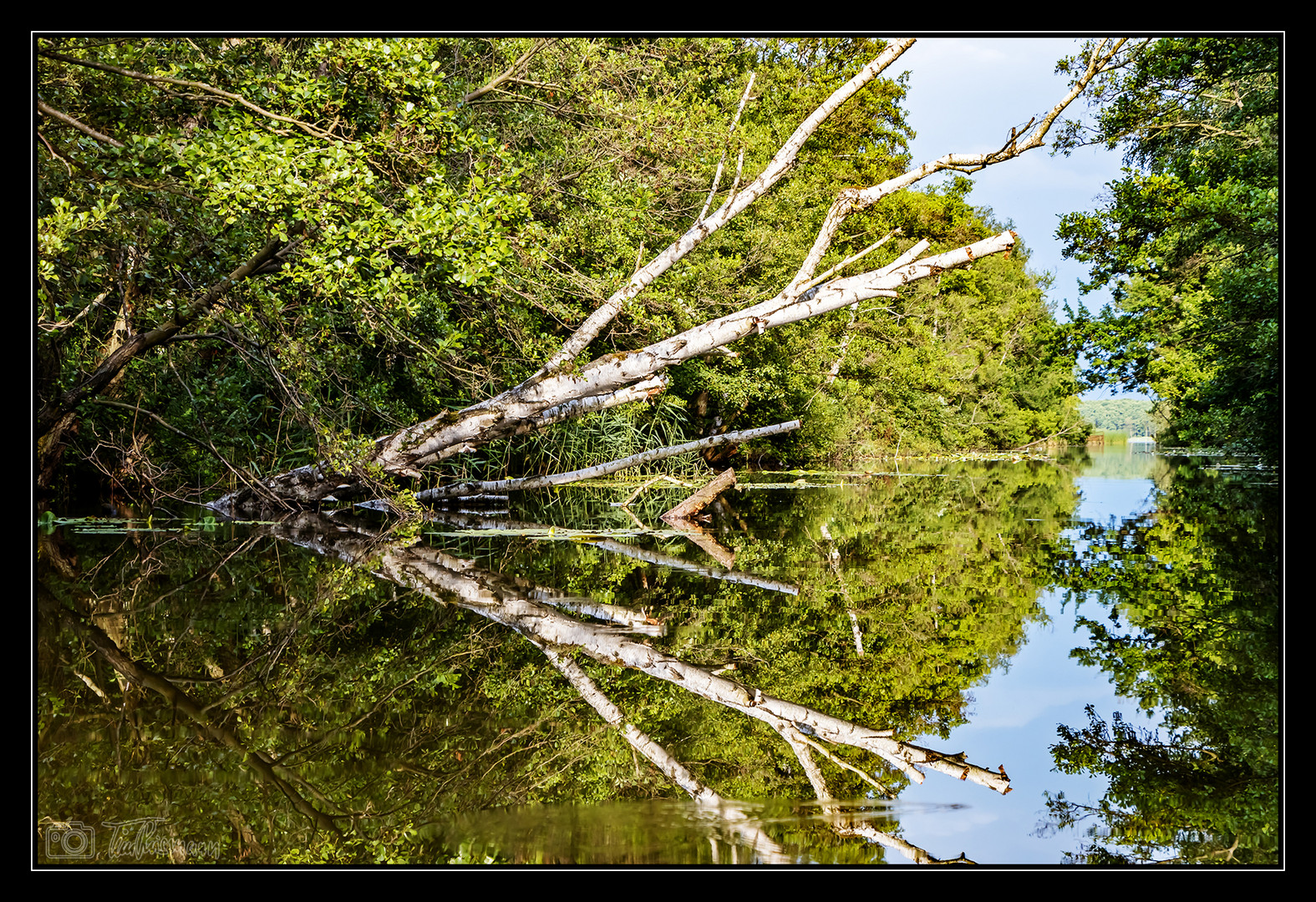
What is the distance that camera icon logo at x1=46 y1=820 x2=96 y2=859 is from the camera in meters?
2.01

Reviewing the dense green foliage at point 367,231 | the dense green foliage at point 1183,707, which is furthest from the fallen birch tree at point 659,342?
the dense green foliage at point 1183,707

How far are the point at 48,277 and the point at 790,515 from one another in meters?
6.86

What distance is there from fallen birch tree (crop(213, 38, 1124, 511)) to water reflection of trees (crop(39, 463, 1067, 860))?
2.59m

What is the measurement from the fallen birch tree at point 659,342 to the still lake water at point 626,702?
6.52 feet

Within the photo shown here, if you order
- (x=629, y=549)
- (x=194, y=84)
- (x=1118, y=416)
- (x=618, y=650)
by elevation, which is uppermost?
(x=1118, y=416)

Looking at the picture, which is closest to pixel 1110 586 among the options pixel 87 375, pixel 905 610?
pixel 905 610

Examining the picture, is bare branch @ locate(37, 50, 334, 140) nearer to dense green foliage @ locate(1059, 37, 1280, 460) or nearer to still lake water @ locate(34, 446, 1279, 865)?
still lake water @ locate(34, 446, 1279, 865)

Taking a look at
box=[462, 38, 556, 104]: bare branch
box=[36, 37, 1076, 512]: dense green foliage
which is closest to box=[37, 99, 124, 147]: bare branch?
box=[36, 37, 1076, 512]: dense green foliage

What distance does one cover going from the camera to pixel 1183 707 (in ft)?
10.0

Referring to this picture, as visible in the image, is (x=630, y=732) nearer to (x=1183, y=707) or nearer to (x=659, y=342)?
(x=1183, y=707)

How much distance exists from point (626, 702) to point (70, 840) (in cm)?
161

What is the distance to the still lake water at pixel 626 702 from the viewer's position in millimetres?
2094

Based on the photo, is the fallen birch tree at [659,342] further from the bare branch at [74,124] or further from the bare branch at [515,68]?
the bare branch at [74,124]

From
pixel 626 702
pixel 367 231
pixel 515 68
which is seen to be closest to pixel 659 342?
pixel 367 231
